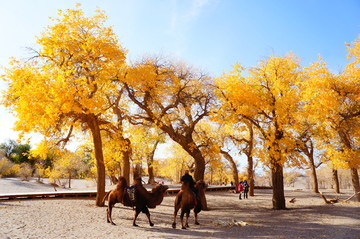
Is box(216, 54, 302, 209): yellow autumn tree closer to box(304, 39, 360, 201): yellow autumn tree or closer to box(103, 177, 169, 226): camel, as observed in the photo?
box(304, 39, 360, 201): yellow autumn tree

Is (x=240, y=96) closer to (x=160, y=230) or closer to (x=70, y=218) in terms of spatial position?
(x=160, y=230)

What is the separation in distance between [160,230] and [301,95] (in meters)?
10.7

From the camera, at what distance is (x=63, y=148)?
14258 millimetres

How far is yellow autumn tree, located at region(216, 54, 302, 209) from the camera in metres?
13.2

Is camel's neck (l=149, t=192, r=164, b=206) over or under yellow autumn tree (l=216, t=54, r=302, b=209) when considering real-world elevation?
under

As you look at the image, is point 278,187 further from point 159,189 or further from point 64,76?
point 64,76

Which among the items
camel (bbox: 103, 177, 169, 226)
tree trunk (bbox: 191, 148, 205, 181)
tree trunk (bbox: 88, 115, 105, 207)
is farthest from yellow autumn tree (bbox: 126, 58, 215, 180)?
camel (bbox: 103, 177, 169, 226)

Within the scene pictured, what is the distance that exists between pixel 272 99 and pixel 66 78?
35.9ft

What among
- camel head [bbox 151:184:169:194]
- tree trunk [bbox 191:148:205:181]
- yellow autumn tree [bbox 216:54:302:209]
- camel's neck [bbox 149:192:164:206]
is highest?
yellow autumn tree [bbox 216:54:302:209]

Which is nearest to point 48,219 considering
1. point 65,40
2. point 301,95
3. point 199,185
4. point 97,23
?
point 199,185

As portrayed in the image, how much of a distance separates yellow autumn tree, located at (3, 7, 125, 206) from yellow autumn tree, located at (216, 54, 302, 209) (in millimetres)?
6387

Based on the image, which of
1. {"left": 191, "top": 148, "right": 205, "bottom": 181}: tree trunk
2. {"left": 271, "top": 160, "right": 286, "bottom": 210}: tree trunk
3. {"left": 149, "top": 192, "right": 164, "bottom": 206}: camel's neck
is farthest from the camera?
{"left": 191, "top": 148, "right": 205, "bottom": 181}: tree trunk

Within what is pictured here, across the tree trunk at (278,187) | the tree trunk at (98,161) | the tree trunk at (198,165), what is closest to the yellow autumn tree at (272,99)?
the tree trunk at (278,187)

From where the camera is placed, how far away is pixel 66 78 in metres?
11.8
